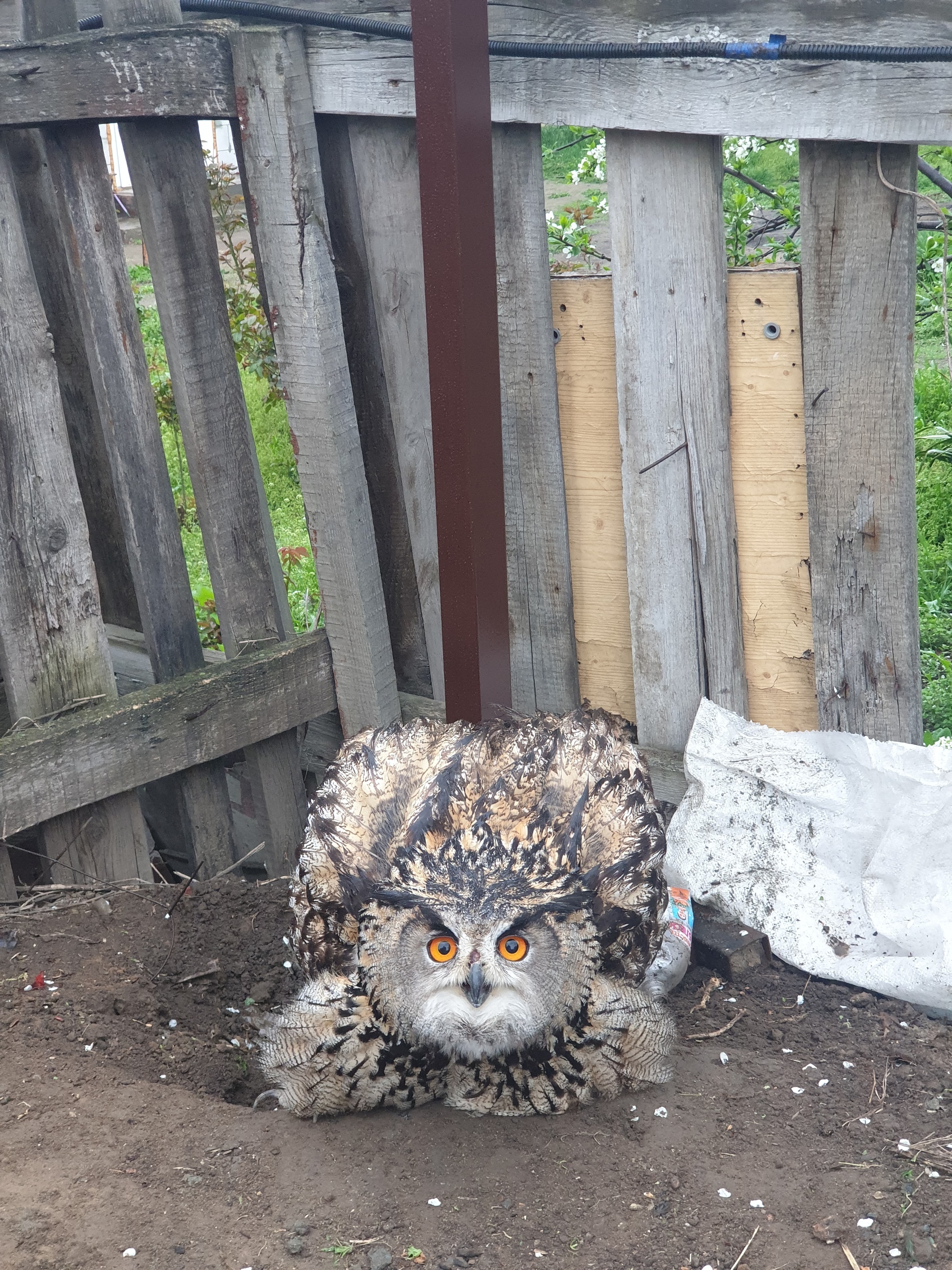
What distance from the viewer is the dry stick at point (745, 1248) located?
1.99m

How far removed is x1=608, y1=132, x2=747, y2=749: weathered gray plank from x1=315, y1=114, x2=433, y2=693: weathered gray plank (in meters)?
0.74

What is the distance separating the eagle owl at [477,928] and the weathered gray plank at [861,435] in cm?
71

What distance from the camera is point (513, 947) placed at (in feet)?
6.79

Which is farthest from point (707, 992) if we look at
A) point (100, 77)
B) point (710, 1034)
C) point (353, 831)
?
point (100, 77)

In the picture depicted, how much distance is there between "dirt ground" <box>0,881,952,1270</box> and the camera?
2.04 meters

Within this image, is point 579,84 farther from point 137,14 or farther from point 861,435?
point 137,14

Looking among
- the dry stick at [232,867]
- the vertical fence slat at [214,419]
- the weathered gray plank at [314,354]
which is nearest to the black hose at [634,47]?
the weathered gray plank at [314,354]

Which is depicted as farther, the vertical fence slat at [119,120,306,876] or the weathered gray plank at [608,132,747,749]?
the vertical fence slat at [119,120,306,876]

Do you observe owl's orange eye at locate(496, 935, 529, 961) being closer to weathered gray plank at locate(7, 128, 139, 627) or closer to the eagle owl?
the eagle owl

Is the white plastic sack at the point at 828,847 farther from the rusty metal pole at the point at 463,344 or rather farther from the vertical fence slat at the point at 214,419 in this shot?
the vertical fence slat at the point at 214,419

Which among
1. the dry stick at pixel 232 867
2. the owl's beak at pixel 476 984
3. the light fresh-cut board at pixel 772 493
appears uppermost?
the light fresh-cut board at pixel 772 493

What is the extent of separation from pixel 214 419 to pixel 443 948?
1.75 meters

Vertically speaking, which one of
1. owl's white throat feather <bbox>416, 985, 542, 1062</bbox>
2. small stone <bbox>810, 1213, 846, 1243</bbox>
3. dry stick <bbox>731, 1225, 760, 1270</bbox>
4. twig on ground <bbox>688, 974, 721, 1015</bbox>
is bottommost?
twig on ground <bbox>688, 974, 721, 1015</bbox>

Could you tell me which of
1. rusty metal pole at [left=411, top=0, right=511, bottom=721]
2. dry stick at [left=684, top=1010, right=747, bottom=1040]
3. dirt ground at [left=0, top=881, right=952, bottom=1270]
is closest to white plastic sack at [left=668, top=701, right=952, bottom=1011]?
dirt ground at [left=0, top=881, right=952, bottom=1270]
